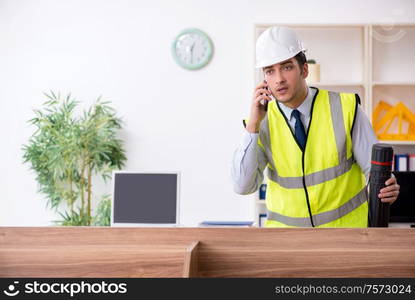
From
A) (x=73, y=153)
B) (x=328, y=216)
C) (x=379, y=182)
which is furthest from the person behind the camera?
(x=73, y=153)

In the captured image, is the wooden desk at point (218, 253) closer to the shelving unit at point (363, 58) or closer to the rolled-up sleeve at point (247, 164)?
the rolled-up sleeve at point (247, 164)

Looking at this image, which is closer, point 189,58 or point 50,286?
point 50,286

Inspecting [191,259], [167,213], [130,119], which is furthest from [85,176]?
[191,259]

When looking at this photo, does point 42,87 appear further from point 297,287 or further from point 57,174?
point 297,287

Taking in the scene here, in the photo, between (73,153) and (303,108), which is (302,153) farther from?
(73,153)

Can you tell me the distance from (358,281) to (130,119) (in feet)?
12.9

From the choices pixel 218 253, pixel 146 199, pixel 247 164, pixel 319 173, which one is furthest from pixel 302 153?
pixel 146 199

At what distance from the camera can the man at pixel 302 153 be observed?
1875 millimetres

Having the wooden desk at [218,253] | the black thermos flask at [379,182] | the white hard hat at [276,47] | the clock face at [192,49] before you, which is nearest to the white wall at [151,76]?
the clock face at [192,49]

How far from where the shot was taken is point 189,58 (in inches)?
188

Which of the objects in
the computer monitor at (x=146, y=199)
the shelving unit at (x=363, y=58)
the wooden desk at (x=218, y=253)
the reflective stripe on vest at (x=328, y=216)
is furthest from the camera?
the shelving unit at (x=363, y=58)

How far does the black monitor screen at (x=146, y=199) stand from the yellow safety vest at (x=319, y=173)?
138cm

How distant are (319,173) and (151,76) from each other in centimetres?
311

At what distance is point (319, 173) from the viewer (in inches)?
74.8
